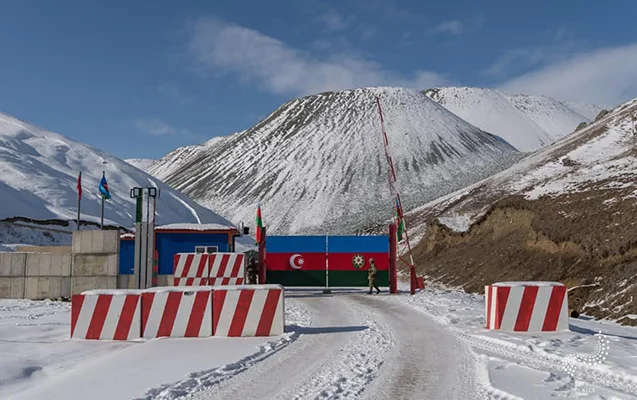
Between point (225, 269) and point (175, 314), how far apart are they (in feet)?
29.0

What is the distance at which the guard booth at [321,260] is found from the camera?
28.4 metres

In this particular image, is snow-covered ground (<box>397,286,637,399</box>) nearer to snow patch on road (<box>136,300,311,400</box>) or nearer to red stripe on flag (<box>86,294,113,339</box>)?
snow patch on road (<box>136,300,311,400</box>)

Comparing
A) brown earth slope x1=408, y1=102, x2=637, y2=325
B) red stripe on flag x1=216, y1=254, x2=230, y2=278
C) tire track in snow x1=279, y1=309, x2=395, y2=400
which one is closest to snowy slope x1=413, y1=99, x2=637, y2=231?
brown earth slope x1=408, y1=102, x2=637, y2=325

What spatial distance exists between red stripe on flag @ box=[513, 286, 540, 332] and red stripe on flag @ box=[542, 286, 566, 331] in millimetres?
329

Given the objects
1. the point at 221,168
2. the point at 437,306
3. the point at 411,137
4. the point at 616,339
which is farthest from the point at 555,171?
the point at 221,168

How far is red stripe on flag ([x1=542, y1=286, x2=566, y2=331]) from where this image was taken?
13094mm

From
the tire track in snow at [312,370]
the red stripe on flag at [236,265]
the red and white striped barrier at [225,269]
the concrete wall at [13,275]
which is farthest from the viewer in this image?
the concrete wall at [13,275]

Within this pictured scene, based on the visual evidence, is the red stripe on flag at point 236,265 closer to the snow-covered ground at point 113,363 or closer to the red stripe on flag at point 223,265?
the red stripe on flag at point 223,265

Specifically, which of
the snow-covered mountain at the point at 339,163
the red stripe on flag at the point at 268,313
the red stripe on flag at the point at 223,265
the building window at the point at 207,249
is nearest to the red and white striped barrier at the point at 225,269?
the red stripe on flag at the point at 223,265

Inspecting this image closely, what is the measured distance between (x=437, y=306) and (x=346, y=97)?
589ft

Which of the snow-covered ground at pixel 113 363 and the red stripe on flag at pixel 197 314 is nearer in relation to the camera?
the snow-covered ground at pixel 113 363

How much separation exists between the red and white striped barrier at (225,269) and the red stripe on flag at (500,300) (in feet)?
34.7

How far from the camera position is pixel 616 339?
12062 millimetres

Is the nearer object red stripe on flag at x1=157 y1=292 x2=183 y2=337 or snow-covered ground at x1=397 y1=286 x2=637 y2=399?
snow-covered ground at x1=397 y1=286 x2=637 y2=399
